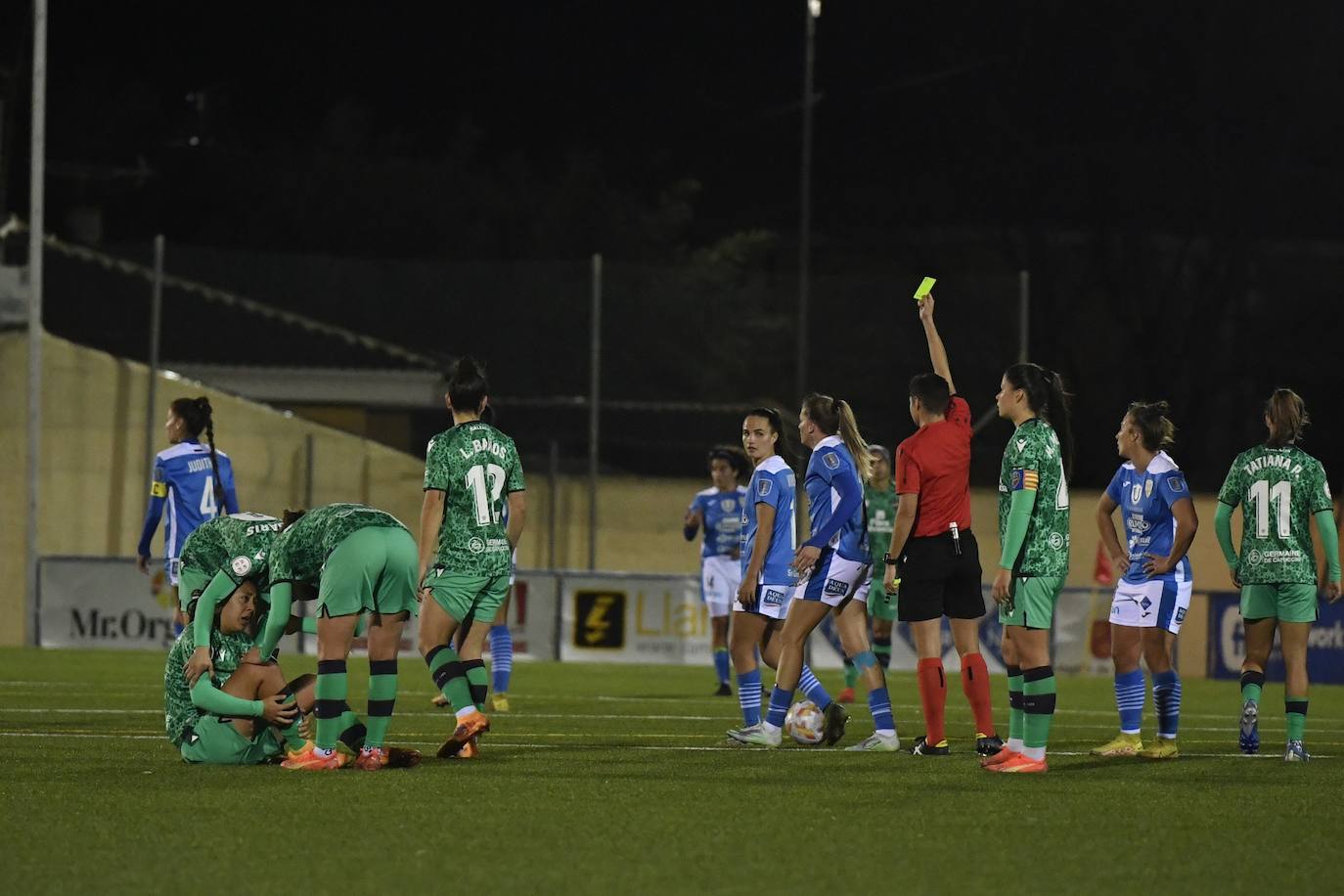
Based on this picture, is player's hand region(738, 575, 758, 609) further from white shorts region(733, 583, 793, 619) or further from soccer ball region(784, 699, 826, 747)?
soccer ball region(784, 699, 826, 747)

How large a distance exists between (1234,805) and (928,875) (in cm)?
267

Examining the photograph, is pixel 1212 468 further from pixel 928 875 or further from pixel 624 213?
pixel 928 875

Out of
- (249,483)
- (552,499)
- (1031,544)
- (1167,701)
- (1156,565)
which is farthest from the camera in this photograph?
(249,483)

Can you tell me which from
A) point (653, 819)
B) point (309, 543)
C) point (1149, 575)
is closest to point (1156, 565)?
point (1149, 575)

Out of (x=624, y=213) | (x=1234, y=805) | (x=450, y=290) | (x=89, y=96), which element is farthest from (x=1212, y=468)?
(x=1234, y=805)

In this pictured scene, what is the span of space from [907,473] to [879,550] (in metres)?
7.26

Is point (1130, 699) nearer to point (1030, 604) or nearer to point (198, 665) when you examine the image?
point (1030, 604)

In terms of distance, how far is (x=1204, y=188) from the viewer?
45656 mm

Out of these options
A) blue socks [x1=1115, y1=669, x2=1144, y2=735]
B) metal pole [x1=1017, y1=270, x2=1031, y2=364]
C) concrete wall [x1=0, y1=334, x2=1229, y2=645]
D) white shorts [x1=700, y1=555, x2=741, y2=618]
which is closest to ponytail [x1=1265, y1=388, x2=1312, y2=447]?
blue socks [x1=1115, y1=669, x2=1144, y2=735]

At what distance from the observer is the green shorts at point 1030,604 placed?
1036 cm

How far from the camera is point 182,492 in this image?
51.4 ft

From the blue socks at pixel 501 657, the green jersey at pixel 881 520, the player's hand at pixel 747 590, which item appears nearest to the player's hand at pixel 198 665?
the player's hand at pixel 747 590

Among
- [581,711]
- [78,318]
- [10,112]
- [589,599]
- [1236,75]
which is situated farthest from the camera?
[1236,75]

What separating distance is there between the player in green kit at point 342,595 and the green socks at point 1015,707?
10.3 ft
